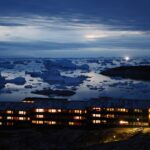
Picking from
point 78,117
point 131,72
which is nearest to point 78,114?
point 78,117

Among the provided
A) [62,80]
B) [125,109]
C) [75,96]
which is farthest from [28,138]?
[62,80]

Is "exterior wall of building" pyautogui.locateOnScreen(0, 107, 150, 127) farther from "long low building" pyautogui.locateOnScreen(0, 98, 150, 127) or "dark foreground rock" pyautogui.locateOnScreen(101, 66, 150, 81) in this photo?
"dark foreground rock" pyautogui.locateOnScreen(101, 66, 150, 81)

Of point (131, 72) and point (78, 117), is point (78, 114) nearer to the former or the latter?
point (78, 117)

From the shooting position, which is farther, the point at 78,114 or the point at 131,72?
the point at 131,72

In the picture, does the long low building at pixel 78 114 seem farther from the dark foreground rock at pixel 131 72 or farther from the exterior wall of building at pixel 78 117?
the dark foreground rock at pixel 131 72

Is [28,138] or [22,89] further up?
[22,89]

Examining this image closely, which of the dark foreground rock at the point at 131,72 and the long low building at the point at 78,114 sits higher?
the dark foreground rock at the point at 131,72

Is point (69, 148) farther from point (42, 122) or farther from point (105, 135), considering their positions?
point (42, 122)

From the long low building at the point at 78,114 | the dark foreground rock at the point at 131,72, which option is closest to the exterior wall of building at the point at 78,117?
the long low building at the point at 78,114
